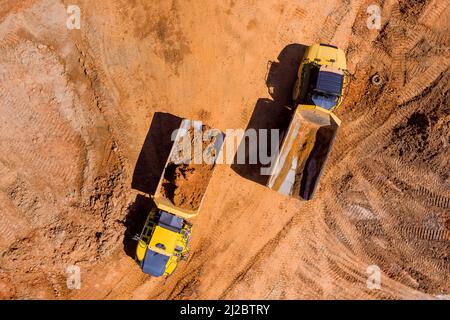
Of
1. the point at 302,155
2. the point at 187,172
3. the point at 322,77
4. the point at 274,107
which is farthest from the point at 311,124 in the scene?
the point at 187,172

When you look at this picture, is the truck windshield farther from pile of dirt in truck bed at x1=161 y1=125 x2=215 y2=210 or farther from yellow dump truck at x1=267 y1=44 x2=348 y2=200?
pile of dirt in truck bed at x1=161 y1=125 x2=215 y2=210

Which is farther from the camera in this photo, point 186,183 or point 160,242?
point 186,183

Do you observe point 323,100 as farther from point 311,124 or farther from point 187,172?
point 187,172

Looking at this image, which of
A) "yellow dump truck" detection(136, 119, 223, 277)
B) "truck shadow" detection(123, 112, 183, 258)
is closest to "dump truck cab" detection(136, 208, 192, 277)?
"yellow dump truck" detection(136, 119, 223, 277)

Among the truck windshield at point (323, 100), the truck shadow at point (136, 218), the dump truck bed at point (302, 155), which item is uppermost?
the truck windshield at point (323, 100)

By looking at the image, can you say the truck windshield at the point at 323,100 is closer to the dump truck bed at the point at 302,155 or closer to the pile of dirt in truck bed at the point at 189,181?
the dump truck bed at the point at 302,155

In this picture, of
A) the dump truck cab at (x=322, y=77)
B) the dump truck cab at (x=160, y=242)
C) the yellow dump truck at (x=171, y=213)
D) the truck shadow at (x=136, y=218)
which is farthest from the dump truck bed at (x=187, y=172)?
the dump truck cab at (x=322, y=77)
